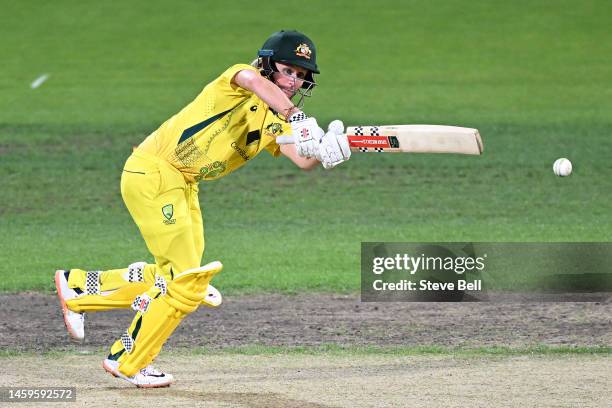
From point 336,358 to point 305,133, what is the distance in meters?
2.03

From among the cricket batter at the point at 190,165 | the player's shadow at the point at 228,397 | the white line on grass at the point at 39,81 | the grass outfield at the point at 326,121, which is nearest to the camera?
the player's shadow at the point at 228,397

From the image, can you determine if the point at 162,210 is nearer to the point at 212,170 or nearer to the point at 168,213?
the point at 168,213

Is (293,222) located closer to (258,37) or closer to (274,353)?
(274,353)

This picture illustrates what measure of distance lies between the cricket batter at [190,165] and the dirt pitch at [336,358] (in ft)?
1.25

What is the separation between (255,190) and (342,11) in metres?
14.1

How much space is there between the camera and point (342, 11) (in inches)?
1177

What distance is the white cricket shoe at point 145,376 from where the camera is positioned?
7.81 m

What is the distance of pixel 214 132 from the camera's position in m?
7.86

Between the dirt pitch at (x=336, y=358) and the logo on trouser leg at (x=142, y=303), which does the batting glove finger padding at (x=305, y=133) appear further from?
the dirt pitch at (x=336, y=358)

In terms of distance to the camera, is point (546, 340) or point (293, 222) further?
point (293, 222)

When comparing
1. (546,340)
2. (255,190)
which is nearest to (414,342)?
(546,340)

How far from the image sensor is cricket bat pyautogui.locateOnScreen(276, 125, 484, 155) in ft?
24.4

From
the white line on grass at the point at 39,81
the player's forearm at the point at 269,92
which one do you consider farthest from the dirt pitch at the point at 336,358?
the white line on grass at the point at 39,81

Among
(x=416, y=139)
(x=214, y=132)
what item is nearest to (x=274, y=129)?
(x=214, y=132)
